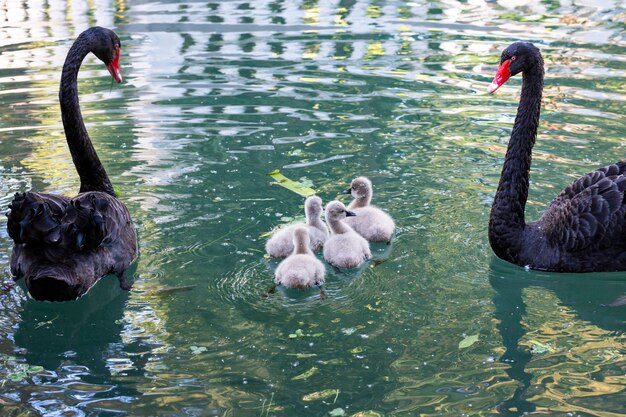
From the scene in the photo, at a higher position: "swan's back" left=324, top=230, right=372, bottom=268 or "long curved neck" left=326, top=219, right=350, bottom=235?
"long curved neck" left=326, top=219, right=350, bottom=235

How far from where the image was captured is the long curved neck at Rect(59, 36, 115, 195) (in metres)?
5.07

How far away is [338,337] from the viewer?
3.88 m

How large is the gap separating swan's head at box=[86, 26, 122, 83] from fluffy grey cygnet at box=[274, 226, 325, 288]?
1559mm

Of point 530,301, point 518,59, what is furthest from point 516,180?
point 530,301

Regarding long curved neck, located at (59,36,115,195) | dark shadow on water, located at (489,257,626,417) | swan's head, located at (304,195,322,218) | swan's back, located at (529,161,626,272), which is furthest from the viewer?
long curved neck, located at (59,36,115,195)

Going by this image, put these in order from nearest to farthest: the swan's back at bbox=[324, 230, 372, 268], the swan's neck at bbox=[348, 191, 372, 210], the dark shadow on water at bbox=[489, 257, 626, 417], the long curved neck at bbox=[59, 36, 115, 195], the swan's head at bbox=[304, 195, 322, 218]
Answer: the dark shadow on water at bbox=[489, 257, 626, 417] < the swan's back at bbox=[324, 230, 372, 268] < the swan's head at bbox=[304, 195, 322, 218] < the long curved neck at bbox=[59, 36, 115, 195] < the swan's neck at bbox=[348, 191, 372, 210]

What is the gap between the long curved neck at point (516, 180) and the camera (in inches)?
183

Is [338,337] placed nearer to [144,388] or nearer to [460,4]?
[144,388]

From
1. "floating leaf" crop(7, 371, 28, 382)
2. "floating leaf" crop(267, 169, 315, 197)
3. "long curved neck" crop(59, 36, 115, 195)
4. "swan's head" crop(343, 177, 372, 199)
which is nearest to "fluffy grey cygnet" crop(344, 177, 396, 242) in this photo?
"swan's head" crop(343, 177, 372, 199)

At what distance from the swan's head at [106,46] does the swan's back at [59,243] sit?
3.53 ft

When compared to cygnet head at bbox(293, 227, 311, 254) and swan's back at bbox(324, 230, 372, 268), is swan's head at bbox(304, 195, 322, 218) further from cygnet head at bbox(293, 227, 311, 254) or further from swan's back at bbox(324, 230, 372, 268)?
cygnet head at bbox(293, 227, 311, 254)

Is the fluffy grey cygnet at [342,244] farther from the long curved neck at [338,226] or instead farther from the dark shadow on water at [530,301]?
the dark shadow on water at [530,301]

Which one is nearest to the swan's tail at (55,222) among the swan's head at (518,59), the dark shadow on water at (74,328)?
the dark shadow on water at (74,328)

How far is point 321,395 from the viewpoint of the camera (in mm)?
3441
